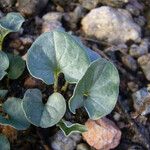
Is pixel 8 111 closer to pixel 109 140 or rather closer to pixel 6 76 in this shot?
pixel 6 76

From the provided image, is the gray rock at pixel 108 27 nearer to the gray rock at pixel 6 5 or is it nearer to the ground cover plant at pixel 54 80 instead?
the gray rock at pixel 6 5

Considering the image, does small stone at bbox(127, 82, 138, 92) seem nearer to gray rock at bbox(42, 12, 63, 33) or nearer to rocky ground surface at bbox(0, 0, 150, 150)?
rocky ground surface at bbox(0, 0, 150, 150)

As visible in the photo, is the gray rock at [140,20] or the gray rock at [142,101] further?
the gray rock at [140,20]

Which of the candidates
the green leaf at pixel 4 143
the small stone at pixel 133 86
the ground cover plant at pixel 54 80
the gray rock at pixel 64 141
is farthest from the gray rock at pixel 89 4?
the green leaf at pixel 4 143

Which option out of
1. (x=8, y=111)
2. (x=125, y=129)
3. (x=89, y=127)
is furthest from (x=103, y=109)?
(x=8, y=111)

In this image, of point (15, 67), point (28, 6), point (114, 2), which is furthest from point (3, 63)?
point (114, 2)

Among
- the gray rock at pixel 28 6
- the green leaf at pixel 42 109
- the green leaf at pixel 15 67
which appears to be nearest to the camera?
the green leaf at pixel 42 109

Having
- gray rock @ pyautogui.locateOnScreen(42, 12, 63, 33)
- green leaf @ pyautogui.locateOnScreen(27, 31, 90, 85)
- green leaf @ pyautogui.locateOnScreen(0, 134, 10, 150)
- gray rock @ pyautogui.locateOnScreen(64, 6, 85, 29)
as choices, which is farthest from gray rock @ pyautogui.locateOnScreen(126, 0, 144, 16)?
green leaf @ pyautogui.locateOnScreen(0, 134, 10, 150)

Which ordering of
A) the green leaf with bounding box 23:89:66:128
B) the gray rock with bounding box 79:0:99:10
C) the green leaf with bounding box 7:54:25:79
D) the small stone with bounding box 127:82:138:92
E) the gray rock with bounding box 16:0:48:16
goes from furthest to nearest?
the gray rock with bounding box 79:0:99:10 → the gray rock with bounding box 16:0:48:16 → the small stone with bounding box 127:82:138:92 → the green leaf with bounding box 7:54:25:79 → the green leaf with bounding box 23:89:66:128
